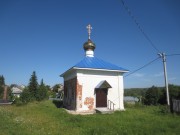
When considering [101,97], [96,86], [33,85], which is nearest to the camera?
[96,86]

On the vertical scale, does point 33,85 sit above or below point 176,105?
above

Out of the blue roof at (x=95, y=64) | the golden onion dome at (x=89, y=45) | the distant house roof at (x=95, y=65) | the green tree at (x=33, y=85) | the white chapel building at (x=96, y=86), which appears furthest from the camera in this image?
the green tree at (x=33, y=85)

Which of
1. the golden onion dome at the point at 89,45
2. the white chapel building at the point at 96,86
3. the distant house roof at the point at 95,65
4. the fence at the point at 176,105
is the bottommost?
the fence at the point at 176,105

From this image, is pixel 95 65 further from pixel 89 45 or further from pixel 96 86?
pixel 89 45

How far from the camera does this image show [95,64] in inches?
834

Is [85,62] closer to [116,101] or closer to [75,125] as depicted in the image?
[116,101]

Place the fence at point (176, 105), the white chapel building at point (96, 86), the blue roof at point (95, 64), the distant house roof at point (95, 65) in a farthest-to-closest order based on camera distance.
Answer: the blue roof at point (95, 64) < the distant house roof at point (95, 65) < the white chapel building at point (96, 86) < the fence at point (176, 105)

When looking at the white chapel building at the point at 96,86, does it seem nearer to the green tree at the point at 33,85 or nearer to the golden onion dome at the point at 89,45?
the golden onion dome at the point at 89,45

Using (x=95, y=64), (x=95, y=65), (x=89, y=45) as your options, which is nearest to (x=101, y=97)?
(x=95, y=65)

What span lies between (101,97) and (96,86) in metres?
1.23

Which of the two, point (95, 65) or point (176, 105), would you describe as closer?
point (176, 105)

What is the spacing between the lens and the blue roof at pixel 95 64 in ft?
65.9

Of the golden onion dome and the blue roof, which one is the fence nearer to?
the blue roof

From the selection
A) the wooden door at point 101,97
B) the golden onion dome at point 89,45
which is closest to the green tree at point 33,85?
the golden onion dome at point 89,45
